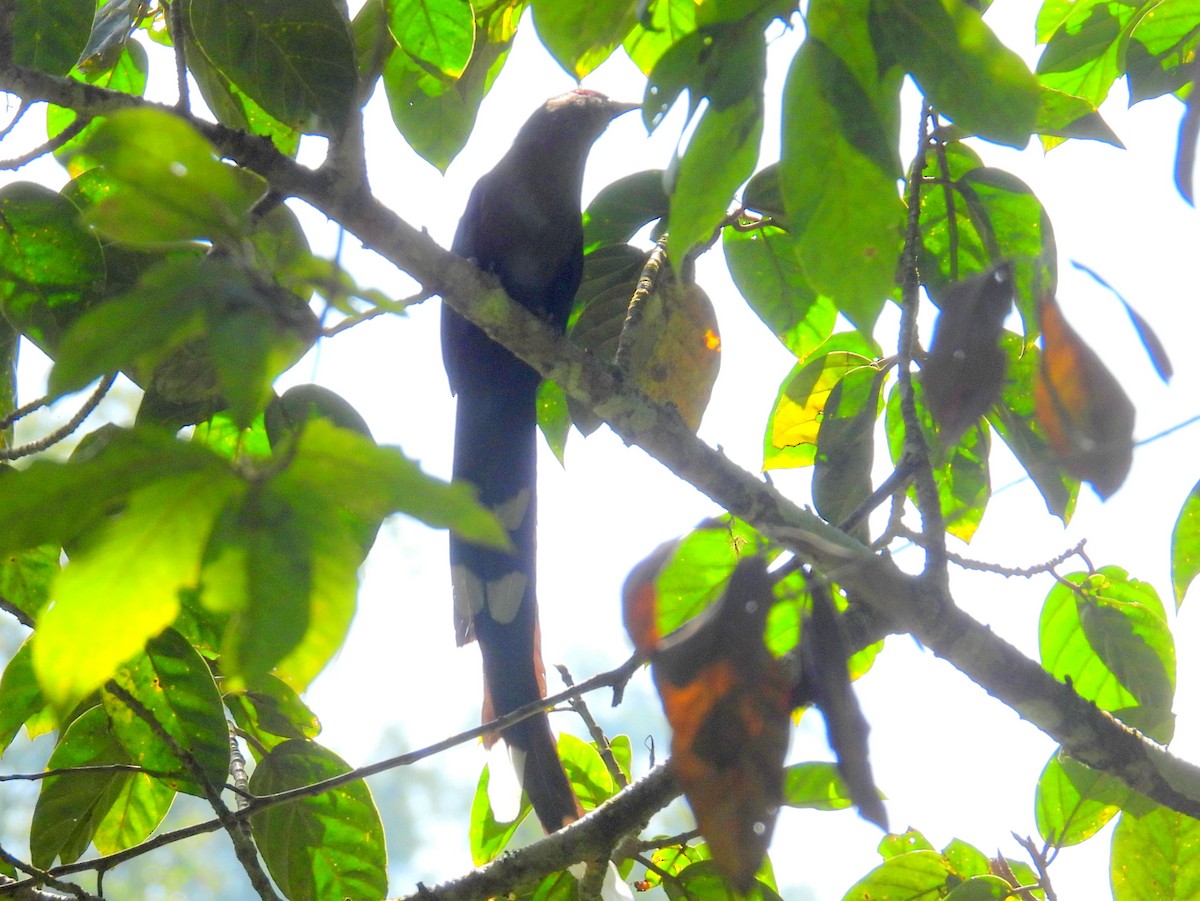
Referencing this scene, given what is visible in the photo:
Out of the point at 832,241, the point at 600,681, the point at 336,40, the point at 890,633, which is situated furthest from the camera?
the point at 890,633

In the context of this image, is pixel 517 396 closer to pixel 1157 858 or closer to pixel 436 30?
pixel 436 30

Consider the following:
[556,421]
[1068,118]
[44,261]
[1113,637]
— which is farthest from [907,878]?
[44,261]

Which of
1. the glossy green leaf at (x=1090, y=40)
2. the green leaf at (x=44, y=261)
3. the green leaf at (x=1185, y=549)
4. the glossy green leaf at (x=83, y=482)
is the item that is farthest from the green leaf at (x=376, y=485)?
the glossy green leaf at (x=1090, y=40)

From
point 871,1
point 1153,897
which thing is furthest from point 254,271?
point 1153,897

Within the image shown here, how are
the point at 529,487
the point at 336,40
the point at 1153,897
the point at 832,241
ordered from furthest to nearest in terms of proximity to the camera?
the point at 529,487 < the point at 1153,897 < the point at 336,40 < the point at 832,241

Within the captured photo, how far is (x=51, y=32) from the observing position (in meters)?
1.21

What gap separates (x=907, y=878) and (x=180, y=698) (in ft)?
3.24

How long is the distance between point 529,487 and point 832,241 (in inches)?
51.8

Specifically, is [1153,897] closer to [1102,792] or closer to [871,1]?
[1102,792]

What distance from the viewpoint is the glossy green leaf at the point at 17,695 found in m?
Answer: 1.28

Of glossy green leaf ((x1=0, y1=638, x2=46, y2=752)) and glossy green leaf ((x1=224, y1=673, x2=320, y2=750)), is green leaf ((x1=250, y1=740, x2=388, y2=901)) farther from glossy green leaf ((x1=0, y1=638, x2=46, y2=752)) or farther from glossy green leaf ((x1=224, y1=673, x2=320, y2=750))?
glossy green leaf ((x1=0, y1=638, x2=46, y2=752))

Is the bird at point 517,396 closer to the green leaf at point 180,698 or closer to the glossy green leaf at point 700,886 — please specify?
the glossy green leaf at point 700,886

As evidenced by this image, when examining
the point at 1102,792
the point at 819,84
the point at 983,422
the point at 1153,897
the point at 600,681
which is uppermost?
the point at 983,422

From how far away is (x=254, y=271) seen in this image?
0.61 m
